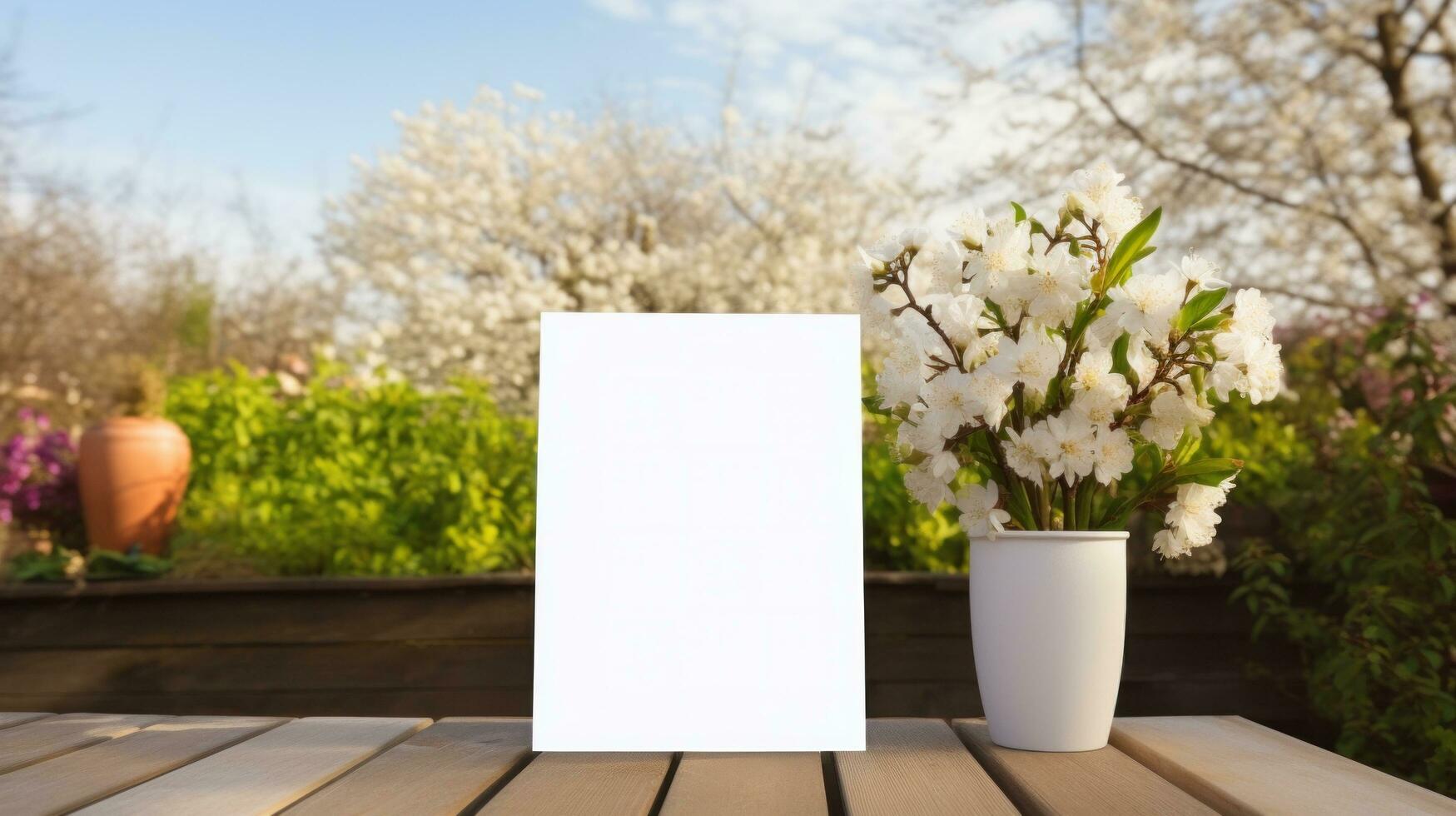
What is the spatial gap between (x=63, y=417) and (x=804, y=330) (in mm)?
8949

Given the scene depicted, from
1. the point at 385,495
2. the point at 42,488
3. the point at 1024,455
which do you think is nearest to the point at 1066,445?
the point at 1024,455

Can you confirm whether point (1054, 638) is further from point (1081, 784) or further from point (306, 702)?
point (306, 702)

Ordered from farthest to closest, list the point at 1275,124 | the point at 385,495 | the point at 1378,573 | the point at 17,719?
the point at 1275,124
the point at 385,495
the point at 1378,573
the point at 17,719

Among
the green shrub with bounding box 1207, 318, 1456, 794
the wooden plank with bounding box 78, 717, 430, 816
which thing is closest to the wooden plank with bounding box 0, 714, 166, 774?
the wooden plank with bounding box 78, 717, 430, 816

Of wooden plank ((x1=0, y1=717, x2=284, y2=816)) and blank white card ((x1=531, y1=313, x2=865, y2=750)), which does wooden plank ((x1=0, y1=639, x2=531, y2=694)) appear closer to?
wooden plank ((x1=0, y1=717, x2=284, y2=816))

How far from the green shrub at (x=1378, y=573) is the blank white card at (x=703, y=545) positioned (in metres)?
1.40

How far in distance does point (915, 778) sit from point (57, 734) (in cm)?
71

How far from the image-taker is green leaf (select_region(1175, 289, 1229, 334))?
2.66 ft

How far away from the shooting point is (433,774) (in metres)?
0.71

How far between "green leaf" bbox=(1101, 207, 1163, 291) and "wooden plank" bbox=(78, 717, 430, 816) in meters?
0.71

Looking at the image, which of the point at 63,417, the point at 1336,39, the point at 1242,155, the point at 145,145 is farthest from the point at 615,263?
the point at 145,145

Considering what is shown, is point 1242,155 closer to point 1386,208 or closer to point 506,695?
point 1386,208

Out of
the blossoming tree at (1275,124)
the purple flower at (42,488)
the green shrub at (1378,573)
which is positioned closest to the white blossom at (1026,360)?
the green shrub at (1378,573)

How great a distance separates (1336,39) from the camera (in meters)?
5.19
